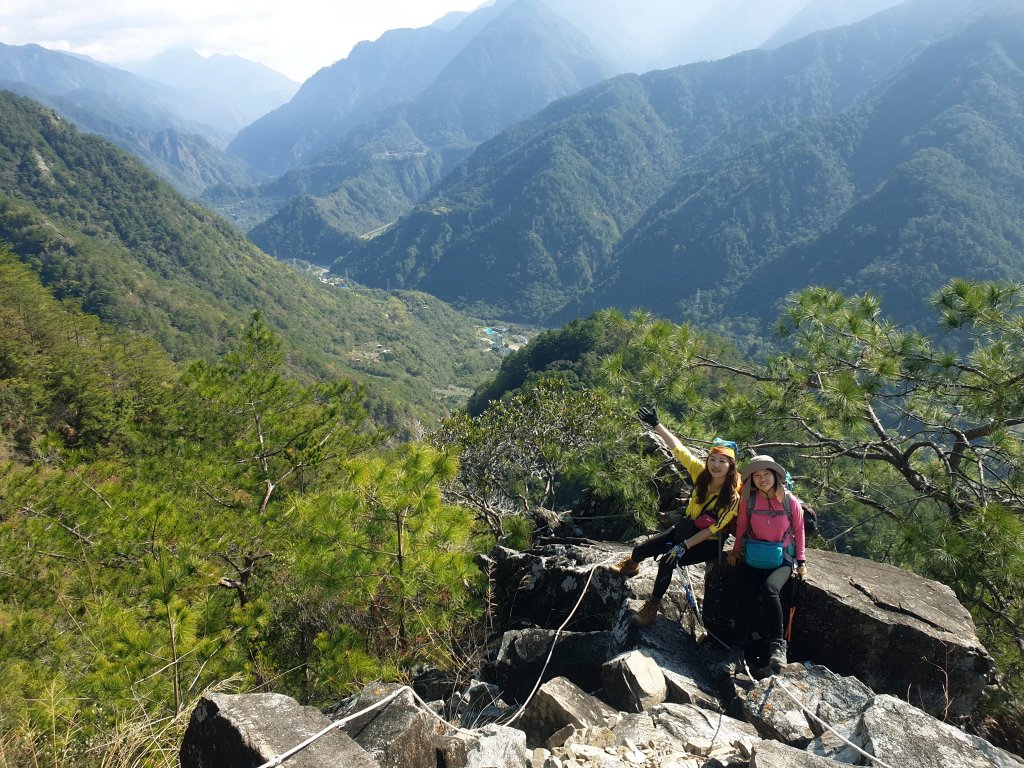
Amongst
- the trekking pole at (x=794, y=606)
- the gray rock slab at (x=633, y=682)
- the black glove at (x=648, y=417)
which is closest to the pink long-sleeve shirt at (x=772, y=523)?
the trekking pole at (x=794, y=606)

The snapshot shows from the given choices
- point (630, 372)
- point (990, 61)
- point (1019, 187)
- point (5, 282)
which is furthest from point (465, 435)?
point (990, 61)

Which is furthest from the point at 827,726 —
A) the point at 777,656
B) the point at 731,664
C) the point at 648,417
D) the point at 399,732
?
the point at 648,417

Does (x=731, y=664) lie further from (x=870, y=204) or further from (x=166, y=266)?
(x=870, y=204)

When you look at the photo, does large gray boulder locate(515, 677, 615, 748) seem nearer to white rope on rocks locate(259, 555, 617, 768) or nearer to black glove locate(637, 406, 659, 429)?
white rope on rocks locate(259, 555, 617, 768)

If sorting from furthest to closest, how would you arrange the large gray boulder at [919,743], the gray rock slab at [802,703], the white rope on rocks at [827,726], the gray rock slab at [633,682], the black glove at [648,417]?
the black glove at [648,417] → the gray rock slab at [633,682] → the gray rock slab at [802,703] → the large gray boulder at [919,743] → the white rope on rocks at [827,726]

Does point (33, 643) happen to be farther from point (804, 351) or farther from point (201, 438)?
point (804, 351)

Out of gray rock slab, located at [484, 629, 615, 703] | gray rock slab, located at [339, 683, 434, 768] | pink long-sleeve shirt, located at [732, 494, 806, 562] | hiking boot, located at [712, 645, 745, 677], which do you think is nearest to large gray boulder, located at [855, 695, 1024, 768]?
hiking boot, located at [712, 645, 745, 677]

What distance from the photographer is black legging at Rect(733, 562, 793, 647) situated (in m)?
3.88

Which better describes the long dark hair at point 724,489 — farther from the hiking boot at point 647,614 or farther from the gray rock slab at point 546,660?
the gray rock slab at point 546,660

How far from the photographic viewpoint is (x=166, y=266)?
10400cm

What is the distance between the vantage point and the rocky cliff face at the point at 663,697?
2.82 m

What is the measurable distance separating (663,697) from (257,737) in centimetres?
247

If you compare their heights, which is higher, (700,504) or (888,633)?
(700,504)

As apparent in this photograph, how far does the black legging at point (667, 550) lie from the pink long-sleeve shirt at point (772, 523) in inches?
12.4
